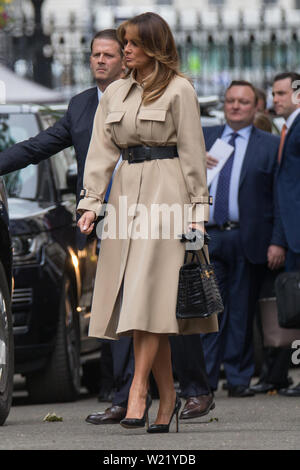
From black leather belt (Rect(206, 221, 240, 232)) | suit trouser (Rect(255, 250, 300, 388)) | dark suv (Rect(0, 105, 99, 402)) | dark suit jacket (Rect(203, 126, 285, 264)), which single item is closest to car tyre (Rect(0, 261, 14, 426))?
dark suv (Rect(0, 105, 99, 402))

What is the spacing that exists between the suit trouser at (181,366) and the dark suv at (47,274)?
1.11 metres

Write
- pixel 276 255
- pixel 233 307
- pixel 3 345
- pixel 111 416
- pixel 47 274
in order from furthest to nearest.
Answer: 1. pixel 233 307
2. pixel 276 255
3. pixel 47 274
4. pixel 111 416
5. pixel 3 345

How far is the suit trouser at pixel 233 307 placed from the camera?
31.3ft

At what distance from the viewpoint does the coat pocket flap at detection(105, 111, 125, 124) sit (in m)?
6.82

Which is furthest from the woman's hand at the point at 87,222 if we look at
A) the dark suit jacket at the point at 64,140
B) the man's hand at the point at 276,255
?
the man's hand at the point at 276,255

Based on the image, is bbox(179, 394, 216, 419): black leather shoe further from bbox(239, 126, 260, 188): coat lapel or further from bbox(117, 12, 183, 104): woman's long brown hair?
bbox(239, 126, 260, 188): coat lapel

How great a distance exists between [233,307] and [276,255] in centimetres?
50

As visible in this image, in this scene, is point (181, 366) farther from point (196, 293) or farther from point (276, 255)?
point (276, 255)

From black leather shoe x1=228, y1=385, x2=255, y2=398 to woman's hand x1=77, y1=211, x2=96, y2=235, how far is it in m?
3.21

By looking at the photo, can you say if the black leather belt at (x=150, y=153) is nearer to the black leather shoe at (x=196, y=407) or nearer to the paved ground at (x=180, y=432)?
the paved ground at (x=180, y=432)

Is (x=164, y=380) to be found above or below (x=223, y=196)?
below

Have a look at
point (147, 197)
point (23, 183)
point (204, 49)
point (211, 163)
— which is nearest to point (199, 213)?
point (147, 197)

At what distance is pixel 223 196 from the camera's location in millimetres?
9586
